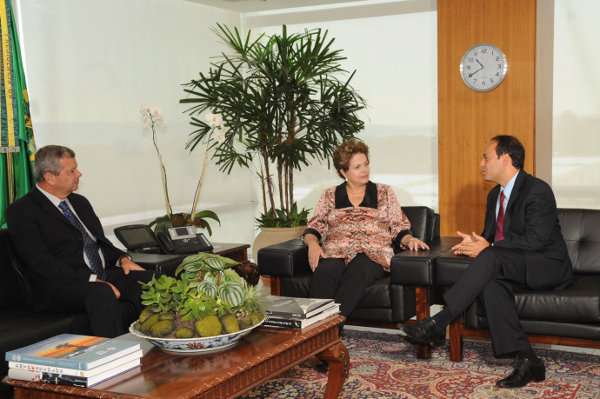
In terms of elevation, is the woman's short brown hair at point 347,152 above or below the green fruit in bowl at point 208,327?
above

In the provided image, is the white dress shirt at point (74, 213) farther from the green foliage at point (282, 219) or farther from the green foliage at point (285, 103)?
the green foliage at point (282, 219)

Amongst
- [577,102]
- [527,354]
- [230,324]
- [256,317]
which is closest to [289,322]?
[256,317]

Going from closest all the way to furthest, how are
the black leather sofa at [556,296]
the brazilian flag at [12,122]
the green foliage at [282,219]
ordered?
1. the black leather sofa at [556,296]
2. the brazilian flag at [12,122]
3. the green foliage at [282,219]

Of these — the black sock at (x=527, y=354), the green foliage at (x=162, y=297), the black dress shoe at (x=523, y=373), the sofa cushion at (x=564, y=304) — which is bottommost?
the black dress shoe at (x=523, y=373)

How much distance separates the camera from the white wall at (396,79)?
25.2ft

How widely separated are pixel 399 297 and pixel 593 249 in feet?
3.81

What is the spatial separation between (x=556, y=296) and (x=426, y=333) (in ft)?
2.28

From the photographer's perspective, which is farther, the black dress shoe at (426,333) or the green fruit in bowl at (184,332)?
the black dress shoe at (426,333)

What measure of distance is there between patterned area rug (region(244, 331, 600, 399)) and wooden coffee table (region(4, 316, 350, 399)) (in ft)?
2.15

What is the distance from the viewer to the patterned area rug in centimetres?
370

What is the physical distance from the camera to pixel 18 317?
3834 mm

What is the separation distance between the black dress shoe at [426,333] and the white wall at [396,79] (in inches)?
148

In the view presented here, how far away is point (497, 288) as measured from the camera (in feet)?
13.1

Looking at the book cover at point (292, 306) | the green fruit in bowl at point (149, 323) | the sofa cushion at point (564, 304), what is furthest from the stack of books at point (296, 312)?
the sofa cushion at point (564, 304)
